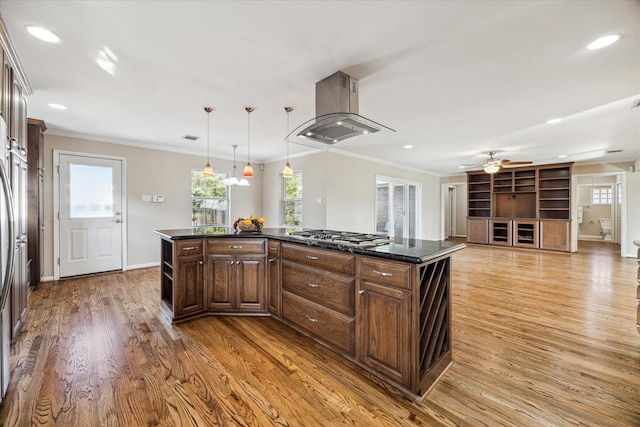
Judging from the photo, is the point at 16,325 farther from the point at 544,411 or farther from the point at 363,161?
the point at 363,161

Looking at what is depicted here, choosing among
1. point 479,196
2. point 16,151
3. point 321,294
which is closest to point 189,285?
point 321,294

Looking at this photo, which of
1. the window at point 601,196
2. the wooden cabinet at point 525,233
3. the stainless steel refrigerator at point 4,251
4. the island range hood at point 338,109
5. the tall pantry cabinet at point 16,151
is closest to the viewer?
the stainless steel refrigerator at point 4,251

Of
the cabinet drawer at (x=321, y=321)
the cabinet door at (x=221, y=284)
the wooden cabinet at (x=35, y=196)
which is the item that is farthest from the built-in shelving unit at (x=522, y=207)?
the wooden cabinet at (x=35, y=196)

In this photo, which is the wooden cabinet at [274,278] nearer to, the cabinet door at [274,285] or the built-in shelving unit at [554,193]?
the cabinet door at [274,285]

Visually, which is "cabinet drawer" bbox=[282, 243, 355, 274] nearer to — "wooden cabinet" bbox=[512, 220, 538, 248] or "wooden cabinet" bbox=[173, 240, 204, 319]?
"wooden cabinet" bbox=[173, 240, 204, 319]

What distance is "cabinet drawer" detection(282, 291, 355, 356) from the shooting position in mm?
2107

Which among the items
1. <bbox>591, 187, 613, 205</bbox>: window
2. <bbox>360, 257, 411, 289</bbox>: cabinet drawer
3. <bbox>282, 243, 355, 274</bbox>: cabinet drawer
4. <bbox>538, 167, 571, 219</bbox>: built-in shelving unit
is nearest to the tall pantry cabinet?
<bbox>282, 243, 355, 274</bbox>: cabinet drawer

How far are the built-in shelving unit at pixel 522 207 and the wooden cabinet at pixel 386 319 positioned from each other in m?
7.78

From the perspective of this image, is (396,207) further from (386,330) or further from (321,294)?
(386,330)

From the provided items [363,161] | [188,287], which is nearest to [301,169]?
[363,161]

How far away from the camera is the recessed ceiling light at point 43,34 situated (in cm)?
190

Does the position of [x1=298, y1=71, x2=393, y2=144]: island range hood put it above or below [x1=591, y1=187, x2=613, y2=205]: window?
above

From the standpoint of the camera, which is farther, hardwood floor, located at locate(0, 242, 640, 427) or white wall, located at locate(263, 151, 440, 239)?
white wall, located at locate(263, 151, 440, 239)

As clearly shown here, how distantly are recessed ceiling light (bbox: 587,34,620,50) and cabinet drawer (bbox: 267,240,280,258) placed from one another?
9.70 feet
